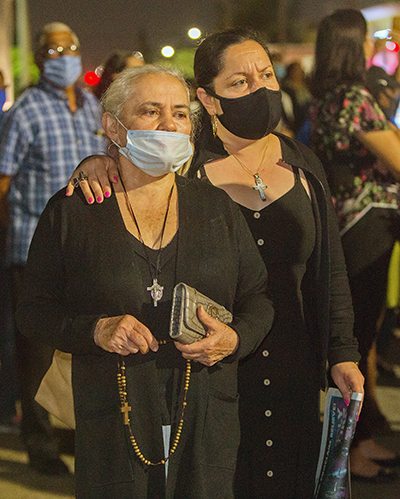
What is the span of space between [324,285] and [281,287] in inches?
5.9

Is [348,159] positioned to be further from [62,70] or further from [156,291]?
[62,70]

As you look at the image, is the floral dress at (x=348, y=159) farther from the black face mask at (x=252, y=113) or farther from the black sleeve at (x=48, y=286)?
the black sleeve at (x=48, y=286)

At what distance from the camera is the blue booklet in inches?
75.6

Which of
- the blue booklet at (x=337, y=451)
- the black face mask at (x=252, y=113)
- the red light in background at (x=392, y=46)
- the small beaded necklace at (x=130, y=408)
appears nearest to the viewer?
the small beaded necklace at (x=130, y=408)

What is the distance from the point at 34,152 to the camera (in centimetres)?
358

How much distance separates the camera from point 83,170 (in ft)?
6.07

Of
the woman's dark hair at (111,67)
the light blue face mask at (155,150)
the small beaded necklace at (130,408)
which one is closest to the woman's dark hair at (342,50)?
the woman's dark hair at (111,67)

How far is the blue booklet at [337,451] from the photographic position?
1.92 metres

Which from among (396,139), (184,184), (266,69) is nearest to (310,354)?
(184,184)

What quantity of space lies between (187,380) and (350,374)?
24.6 inches

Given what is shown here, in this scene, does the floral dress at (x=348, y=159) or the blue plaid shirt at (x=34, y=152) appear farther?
the blue plaid shirt at (x=34, y=152)

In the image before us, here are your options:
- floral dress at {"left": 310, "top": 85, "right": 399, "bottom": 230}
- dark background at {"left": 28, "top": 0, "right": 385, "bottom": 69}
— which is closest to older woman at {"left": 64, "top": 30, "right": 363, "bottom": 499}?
floral dress at {"left": 310, "top": 85, "right": 399, "bottom": 230}

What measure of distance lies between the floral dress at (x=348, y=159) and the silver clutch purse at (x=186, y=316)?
1.72m

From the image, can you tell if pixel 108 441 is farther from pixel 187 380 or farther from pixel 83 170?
pixel 83 170
